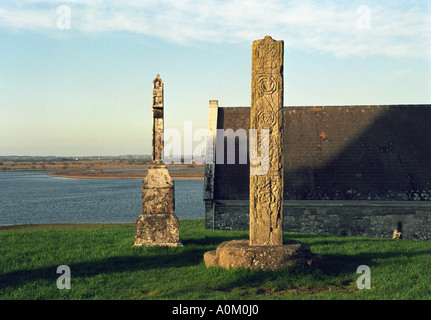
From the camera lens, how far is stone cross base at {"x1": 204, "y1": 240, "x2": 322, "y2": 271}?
7.87 metres

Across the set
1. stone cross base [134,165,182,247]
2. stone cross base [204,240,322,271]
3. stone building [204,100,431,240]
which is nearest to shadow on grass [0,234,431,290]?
stone cross base [204,240,322,271]

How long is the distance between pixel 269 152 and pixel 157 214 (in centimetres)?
369

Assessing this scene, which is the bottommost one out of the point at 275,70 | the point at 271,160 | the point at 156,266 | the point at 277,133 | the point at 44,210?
the point at 44,210

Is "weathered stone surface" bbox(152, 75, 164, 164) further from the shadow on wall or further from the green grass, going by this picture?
the shadow on wall

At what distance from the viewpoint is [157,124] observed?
10953 millimetres

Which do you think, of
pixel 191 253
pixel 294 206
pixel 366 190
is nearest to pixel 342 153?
pixel 366 190

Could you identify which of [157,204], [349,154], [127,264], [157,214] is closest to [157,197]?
[157,204]

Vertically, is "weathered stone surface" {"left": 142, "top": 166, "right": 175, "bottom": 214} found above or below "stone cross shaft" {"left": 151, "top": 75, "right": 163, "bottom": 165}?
below

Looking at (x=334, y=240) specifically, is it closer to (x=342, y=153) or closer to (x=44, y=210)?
(x=342, y=153)

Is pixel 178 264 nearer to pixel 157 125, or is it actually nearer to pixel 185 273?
pixel 185 273

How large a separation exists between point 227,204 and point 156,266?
8.81 m

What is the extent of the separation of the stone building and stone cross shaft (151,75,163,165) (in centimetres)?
677
